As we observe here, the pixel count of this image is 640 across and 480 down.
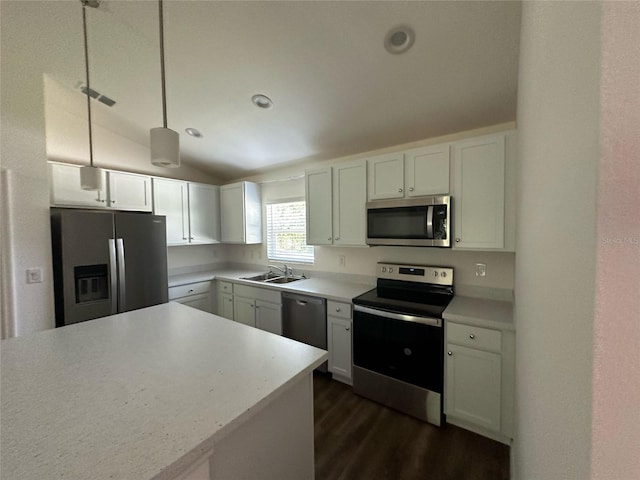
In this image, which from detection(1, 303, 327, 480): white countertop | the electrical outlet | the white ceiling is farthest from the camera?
the electrical outlet

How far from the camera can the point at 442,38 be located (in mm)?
1510

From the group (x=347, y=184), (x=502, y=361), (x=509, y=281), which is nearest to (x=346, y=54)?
(x=347, y=184)

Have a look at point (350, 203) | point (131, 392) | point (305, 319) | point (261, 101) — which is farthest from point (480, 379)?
point (261, 101)

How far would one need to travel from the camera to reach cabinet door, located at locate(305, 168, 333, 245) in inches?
110

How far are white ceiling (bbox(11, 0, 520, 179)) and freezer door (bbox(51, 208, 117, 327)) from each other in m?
1.25

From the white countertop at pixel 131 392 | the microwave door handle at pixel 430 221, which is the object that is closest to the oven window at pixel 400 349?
the microwave door handle at pixel 430 221

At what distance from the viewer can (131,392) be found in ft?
3.02

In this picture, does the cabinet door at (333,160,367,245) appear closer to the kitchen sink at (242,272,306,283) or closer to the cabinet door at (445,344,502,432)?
the kitchen sink at (242,272,306,283)

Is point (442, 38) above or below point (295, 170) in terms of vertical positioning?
above

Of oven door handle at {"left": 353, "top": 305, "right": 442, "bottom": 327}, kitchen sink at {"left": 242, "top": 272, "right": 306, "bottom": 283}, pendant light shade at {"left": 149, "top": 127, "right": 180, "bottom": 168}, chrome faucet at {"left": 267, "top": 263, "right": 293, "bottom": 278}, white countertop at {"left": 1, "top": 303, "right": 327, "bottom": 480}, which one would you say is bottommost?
oven door handle at {"left": 353, "top": 305, "right": 442, "bottom": 327}

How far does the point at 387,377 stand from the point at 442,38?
2.41 meters

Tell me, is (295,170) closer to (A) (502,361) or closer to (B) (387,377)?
(B) (387,377)

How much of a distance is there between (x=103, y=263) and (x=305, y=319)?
2032 millimetres

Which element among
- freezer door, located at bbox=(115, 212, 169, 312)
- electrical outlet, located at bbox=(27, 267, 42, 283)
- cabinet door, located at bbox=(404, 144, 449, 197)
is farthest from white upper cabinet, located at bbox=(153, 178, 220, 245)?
cabinet door, located at bbox=(404, 144, 449, 197)
